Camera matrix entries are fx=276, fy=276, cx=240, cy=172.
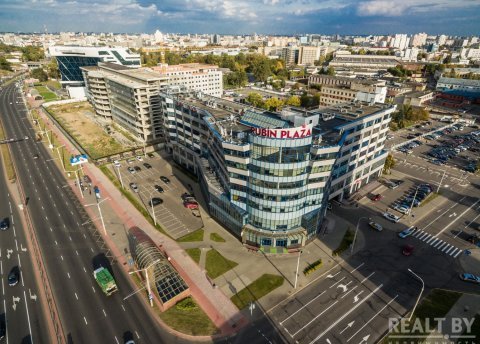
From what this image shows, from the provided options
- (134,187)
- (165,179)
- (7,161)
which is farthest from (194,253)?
(7,161)

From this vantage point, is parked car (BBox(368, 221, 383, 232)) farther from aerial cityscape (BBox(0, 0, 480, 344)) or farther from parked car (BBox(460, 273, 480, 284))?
parked car (BBox(460, 273, 480, 284))

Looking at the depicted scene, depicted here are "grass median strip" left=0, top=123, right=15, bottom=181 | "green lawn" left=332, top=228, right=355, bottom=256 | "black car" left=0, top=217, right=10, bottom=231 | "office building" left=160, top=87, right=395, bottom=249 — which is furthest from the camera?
"grass median strip" left=0, top=123, right=15, bottom=181

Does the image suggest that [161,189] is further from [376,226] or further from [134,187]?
[376,226]

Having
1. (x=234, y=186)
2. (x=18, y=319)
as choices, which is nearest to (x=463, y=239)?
(x=234, y=186)

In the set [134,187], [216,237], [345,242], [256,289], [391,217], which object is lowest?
[256,289]

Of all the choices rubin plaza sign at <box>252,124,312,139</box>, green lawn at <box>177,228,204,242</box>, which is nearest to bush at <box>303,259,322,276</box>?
green lawn at <box>177,228,204,242</box>

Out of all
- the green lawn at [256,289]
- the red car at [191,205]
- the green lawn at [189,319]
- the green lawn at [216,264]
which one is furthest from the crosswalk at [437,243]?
the red car at [191,205]
